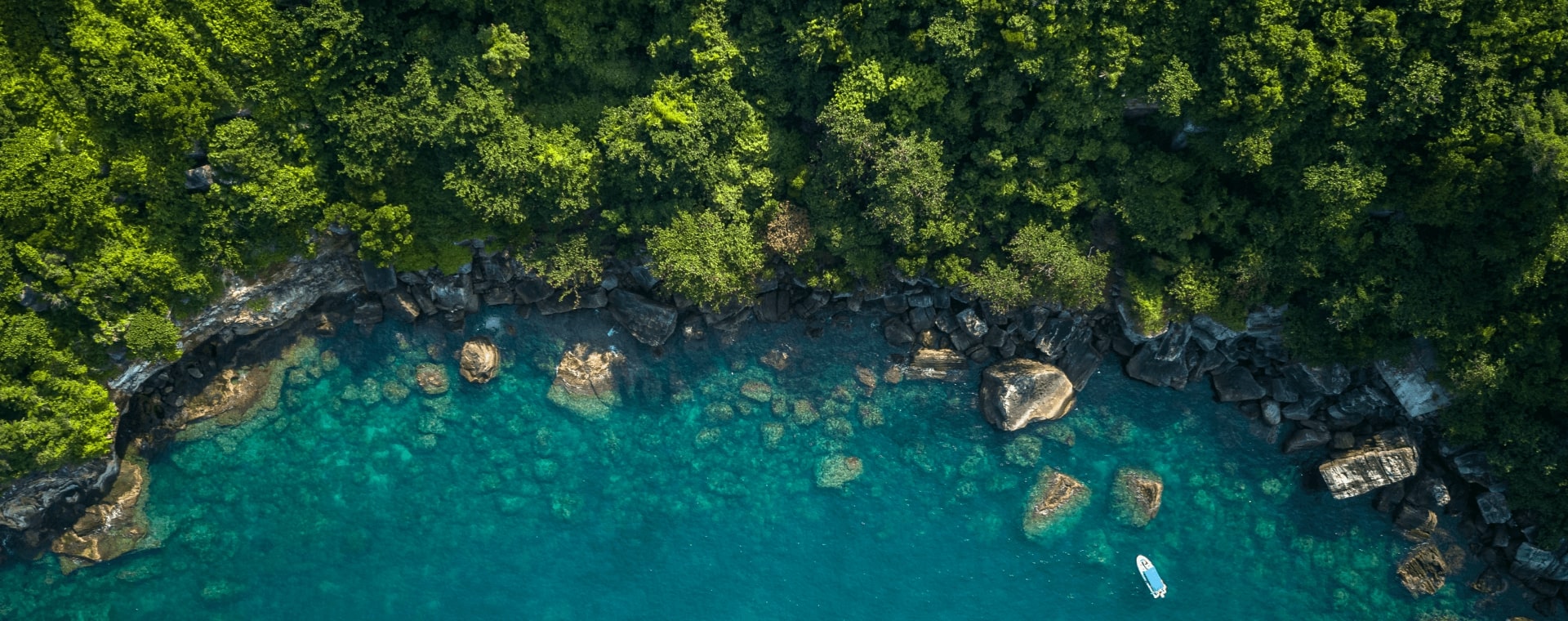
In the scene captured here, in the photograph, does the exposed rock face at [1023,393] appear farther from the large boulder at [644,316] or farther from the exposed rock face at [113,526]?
the exposed rock face at [113,526]

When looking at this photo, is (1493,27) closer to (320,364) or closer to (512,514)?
(512,514)

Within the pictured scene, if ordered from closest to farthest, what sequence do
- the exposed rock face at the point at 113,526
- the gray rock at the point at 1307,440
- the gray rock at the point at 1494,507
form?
the gray rock at the point at 1494,507
the exposed rock face at the point at 113,526
the gray rock at the point at 1307,440

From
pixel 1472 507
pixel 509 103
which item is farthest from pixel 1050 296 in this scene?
pixel 509 103

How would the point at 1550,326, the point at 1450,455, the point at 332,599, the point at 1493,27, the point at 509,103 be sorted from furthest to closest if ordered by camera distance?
the point at 332,599, the point at 1450,455, the point at 509,103, the point at 1550,326, the point at 1493,27

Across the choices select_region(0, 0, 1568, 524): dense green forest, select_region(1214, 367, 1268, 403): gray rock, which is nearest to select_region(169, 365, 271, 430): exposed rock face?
select_region(0, 0, 1568, 524): dense green forest

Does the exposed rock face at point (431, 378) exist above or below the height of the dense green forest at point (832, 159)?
below

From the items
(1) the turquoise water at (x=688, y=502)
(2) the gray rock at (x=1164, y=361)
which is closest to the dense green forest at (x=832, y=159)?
(2) the gray rock at (x=1164, y=361)
